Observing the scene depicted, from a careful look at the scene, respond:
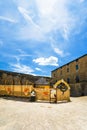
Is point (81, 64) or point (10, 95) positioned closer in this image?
point (10, 95)

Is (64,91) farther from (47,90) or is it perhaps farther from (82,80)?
(82,80)

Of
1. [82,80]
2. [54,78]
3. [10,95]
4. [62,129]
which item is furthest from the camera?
[54,78]

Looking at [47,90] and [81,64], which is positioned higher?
[81,64]

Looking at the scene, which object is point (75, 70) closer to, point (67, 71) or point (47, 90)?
point (67, 71)

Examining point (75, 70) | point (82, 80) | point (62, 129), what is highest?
point (75, 70)

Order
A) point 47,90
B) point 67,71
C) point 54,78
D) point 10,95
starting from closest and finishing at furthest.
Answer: point 47,90, point 10,95, point 67,71, point 54,78

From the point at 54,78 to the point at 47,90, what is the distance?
91.9 ft

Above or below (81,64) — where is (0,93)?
below

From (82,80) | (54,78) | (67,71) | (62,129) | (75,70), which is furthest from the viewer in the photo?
(54,78)

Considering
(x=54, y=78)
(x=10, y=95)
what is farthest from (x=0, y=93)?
(x=54, y=78)

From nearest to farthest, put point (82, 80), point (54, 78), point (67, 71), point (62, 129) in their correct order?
point (62, 129)
point (82, 80)
point (67, 71)
point (54, 78)

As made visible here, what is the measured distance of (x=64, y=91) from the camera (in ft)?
86.7

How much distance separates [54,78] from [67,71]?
9.88m

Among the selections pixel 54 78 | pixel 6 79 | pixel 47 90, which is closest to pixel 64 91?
pixel 47 90
